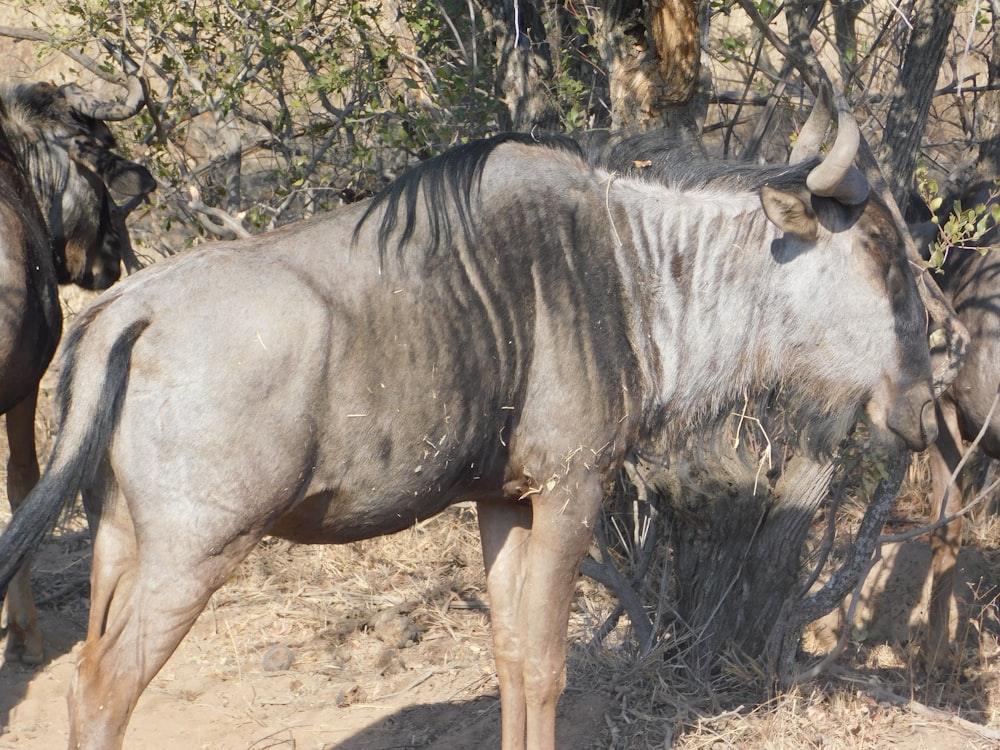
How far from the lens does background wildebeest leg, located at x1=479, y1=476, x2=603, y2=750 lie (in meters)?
3.45

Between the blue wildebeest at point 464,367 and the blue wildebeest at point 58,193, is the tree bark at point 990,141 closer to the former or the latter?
the blue wildebeest at point 464,367

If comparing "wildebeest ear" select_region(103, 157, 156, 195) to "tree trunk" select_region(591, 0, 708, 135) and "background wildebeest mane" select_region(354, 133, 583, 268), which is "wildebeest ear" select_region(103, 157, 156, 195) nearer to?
"tree trunk" select_region(591, 0, 708, 135)

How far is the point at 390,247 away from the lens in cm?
322

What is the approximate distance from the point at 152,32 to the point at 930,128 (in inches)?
283

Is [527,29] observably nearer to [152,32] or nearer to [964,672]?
[152,32]

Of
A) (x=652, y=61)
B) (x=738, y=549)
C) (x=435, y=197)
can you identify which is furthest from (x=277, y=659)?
(x=652, y=61)

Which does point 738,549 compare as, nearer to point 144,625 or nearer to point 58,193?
point 144,625

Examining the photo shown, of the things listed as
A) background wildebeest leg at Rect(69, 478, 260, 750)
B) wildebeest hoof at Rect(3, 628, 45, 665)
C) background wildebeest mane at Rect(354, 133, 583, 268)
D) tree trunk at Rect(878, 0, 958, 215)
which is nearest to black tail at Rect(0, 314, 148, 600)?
background wildebeest leg at Rect(69, 478, 260, 750)

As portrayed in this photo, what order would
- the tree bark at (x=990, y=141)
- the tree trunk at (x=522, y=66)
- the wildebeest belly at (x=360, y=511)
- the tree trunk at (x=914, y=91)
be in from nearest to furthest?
the wildebeest belly at (x=360, y=511) < the tree trunk at (x=914, y=91) < the tree trunk at (x=522, y=66) < the tree bark at (x=990, y=141)

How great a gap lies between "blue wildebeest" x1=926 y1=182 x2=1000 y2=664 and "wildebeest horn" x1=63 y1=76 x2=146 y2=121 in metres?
3.97

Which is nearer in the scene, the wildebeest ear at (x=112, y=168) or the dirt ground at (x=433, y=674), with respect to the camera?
the dirt ground at (x=433, y=674)

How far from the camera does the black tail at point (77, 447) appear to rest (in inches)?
112

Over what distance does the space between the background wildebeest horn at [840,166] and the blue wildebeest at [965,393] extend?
Answer: 1728 millimetres

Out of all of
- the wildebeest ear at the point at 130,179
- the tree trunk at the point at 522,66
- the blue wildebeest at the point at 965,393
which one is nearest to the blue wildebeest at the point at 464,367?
the tree trunk at the point at 522,66
